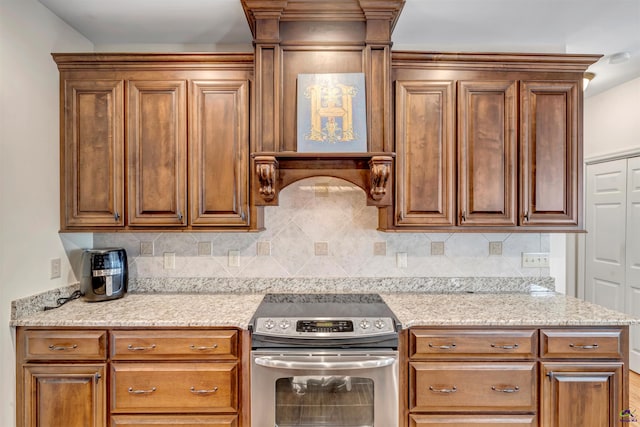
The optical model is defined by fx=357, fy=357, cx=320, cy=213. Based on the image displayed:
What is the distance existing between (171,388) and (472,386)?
1.52 m

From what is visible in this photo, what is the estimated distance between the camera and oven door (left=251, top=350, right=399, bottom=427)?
5.70 feet

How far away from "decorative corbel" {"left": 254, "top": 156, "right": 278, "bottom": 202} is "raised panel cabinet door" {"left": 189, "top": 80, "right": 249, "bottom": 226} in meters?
0.16

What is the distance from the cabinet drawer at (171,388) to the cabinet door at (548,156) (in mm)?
1942

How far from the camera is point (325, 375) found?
174cm

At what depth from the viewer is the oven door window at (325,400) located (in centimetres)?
177

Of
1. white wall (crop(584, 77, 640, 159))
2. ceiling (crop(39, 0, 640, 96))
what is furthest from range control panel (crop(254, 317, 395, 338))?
white wall (crop(584, 77, 640, 159))

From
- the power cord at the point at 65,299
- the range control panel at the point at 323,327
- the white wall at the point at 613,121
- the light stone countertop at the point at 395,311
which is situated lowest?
the range control panel at the point at 323,327

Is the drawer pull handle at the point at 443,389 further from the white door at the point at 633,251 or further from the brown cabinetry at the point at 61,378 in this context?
the white door at the point at 633,251

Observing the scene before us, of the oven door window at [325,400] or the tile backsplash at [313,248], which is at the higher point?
the tile backsplash at [313,248]

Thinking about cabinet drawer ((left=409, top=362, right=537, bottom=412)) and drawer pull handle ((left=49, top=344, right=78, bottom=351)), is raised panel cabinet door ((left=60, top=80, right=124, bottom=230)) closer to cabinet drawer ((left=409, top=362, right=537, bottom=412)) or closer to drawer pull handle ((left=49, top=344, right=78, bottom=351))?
drawer pull handle ((left=49, top=344, right=78, bottom=351))

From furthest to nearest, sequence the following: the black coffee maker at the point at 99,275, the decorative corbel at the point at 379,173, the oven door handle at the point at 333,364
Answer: the black coffee maker at the point at 99,275 → the decorative corbel at the point at 379,173 → the oven door handle at the point at 333,364

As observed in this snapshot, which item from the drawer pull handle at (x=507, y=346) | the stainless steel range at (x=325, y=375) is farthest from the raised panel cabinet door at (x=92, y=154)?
the drawer pull handle at (x=507, y=346)

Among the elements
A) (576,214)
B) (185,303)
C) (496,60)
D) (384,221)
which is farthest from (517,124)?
(185,303)

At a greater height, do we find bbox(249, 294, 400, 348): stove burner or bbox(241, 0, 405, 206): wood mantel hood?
bbox(241, 0, 405, 206): wood mantel hood
